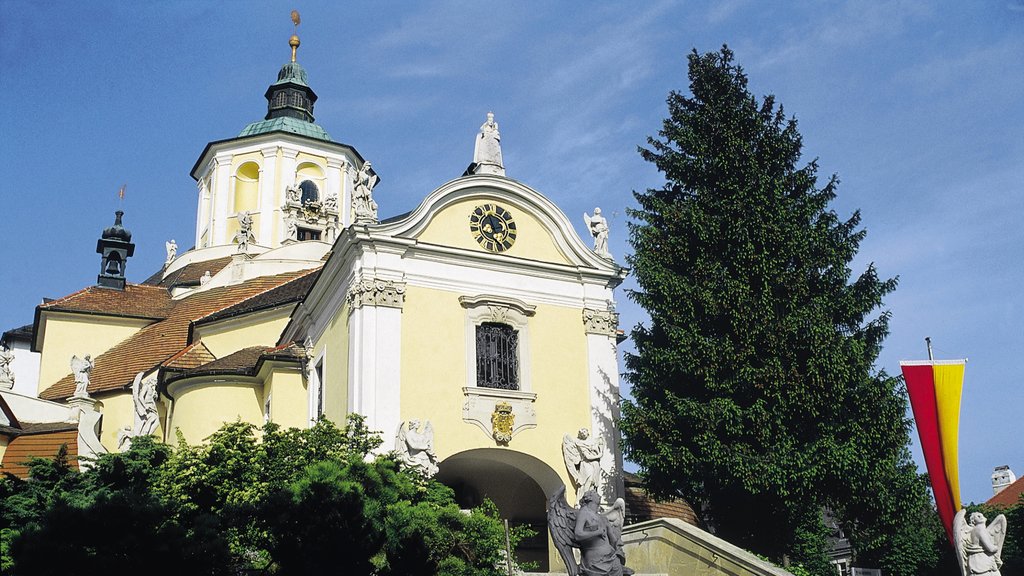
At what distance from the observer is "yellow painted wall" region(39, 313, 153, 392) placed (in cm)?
Answer: 3821

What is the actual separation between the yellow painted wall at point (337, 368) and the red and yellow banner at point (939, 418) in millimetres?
12120

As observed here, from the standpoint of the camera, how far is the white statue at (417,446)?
70.5 feet

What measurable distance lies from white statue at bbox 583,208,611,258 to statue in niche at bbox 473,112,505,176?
2662 mm

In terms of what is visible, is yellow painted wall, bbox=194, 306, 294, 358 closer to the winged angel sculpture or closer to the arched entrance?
the arched entrance

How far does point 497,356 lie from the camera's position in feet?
79.3

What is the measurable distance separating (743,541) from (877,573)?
16231 millimetres

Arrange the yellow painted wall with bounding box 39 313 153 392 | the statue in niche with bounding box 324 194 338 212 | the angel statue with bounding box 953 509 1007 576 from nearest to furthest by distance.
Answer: the angel statue with bounding box 953 509 1007 576 < the yellow painted wall with bounding box 39 313 153 392 < the statue in niche with bounding box 324 194 338 212

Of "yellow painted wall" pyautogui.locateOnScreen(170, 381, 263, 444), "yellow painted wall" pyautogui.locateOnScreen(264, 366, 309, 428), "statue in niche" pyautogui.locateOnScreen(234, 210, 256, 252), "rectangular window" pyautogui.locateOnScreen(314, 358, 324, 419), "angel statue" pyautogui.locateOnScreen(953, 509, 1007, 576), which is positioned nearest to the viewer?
"angel statue" pyautogui.locateOnScreen(953, 509, 1007, 576)

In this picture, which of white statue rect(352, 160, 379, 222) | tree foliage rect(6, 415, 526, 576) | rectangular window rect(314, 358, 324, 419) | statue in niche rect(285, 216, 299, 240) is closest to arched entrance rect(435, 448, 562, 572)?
rectangular window rect(314, 358, 324, 419)

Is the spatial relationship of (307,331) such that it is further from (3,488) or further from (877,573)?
(877,573)

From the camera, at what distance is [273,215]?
150ft

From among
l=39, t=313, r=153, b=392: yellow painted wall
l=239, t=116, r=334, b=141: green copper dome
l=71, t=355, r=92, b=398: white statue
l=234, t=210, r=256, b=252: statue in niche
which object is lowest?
l=71, t=355, r=92, b=398: white statue

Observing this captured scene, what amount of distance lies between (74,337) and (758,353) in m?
28.3

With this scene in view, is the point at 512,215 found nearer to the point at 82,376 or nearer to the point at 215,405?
the point at 215,405
